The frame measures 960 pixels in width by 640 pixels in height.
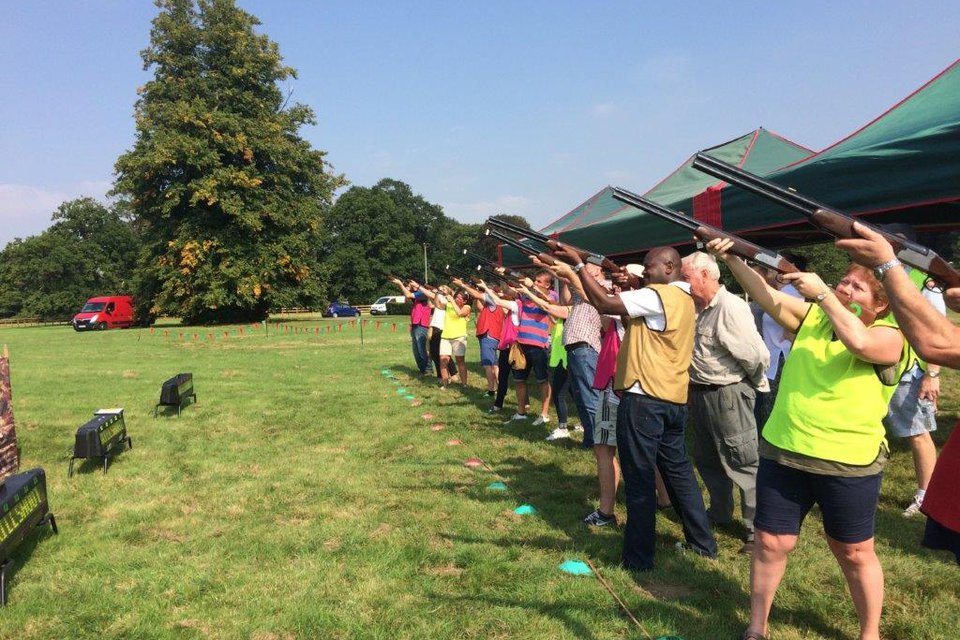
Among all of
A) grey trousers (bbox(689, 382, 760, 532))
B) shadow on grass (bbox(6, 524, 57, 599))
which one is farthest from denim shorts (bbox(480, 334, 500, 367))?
shadow on grass (bbox(6, 524, 57, 599))

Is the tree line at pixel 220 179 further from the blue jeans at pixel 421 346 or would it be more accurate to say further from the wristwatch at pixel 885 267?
the wristwatch at pixel 885 267

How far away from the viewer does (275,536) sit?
14.4 ft

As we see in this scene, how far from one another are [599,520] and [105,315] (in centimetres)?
3991

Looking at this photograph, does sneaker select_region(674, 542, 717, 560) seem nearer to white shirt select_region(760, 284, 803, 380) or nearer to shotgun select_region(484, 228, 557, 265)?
white shirt select_region(760, 284, 803, 380)

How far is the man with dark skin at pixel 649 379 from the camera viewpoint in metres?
3.45

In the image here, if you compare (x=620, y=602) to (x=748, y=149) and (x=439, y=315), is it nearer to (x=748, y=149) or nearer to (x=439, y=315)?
(x=748, y=149)

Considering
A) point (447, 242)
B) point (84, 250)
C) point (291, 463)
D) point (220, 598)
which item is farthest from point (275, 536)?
point (447, 242)

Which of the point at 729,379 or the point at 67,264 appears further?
the point at 67,264

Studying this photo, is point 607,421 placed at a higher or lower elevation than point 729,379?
lower

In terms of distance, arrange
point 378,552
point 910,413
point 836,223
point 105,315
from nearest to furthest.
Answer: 1. point 836,223
2. point 378,552
3. point 910,413
4. point 105,315

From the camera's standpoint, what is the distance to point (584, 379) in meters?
6.04

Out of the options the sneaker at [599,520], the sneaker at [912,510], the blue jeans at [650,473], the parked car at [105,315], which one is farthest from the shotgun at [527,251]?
the parked car at [105,315]

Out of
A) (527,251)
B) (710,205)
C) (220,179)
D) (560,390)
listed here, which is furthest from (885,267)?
(220,179)

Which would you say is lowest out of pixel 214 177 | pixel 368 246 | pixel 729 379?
pixel 729 379
